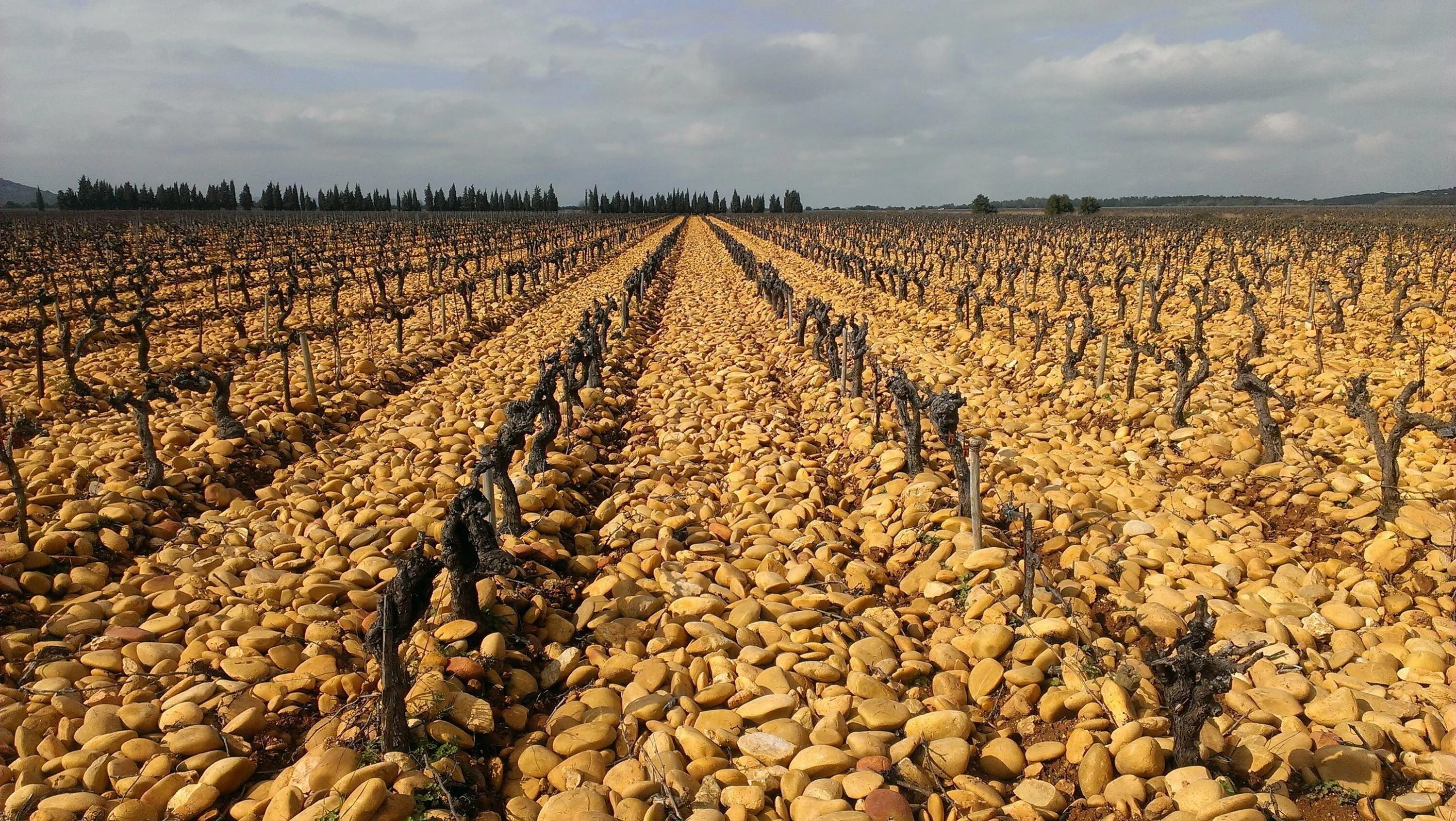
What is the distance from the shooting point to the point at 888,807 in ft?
10.9

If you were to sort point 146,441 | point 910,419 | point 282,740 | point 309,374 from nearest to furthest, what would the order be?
1. point 282,740
2. point 146,441
3. point 910,419
4. point 309,374

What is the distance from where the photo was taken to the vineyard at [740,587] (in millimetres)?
3518

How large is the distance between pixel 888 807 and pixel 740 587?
7.08 ft

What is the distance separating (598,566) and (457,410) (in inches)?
178

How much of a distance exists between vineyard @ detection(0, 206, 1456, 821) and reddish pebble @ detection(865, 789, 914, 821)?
0.05ft

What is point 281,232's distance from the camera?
47312 millimetres

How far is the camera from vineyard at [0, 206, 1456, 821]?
3.52m

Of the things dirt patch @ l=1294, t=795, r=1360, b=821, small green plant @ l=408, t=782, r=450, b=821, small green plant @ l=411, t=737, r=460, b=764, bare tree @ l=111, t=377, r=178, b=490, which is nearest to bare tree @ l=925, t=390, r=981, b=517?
dirt patch @ l=1294, t=795, r=1360, b=821

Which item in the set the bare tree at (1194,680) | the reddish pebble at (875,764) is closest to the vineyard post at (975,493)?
the bare tree at (1194,680)

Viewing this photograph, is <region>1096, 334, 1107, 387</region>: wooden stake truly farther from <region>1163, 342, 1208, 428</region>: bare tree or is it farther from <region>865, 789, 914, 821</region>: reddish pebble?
<region>865, 789, 914, 821</region>: reddish pebble

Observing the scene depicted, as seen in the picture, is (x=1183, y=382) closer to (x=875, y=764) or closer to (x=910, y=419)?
(x=910, y=419)

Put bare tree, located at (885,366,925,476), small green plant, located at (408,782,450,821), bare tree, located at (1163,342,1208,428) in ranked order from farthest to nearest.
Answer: bare tree, located at (1163,342,1208,428) < bare tree, located at (885,366,925,476) < small green plant, located at (408,782,450,821)

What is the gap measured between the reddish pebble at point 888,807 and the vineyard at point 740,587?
0.01 meters

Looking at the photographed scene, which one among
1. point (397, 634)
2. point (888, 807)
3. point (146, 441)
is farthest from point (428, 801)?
point (146, 441)
